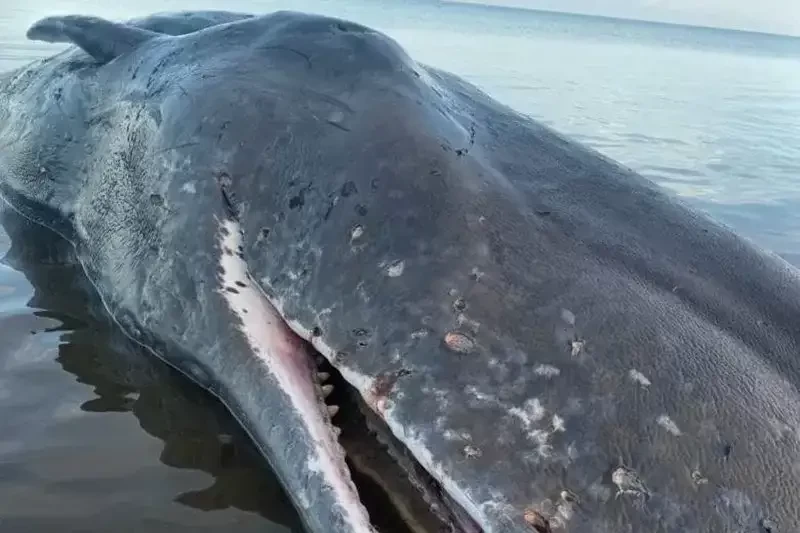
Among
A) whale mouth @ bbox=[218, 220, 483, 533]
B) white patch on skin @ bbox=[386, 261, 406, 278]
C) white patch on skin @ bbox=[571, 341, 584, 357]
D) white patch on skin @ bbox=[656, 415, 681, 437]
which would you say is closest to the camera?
white patch on skin @ bbox=[656, 415, 681, 437]

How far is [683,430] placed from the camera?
2.27 meters

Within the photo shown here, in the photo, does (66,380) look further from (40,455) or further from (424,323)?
(424,323)

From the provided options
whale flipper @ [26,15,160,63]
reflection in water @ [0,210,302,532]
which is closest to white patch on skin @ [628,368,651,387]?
reflection in water @ [0,210,302,532]

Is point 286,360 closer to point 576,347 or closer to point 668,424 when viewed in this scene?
point 576,347

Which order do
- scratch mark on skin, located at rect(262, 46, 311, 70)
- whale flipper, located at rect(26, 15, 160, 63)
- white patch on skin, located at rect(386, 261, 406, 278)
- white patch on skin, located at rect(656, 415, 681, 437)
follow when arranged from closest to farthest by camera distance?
1. white patch on skin, located at rect(656, 415, 681, 437)
2. white patch on skin, located at rect(386, 261, 406, 278)
3. scratch mark on skin, located at rect(262, 46, 311, 70)
4. whale flipper, located at rect(26, 15, 160, 63)

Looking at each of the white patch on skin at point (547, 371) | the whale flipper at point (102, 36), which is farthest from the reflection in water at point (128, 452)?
the whale flipper at point (102, 36)

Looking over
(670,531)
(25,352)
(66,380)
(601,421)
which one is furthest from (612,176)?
(25,352)

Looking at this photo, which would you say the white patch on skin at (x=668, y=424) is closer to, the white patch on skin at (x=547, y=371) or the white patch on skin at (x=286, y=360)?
the white patch on skin at (x=547, y=371)

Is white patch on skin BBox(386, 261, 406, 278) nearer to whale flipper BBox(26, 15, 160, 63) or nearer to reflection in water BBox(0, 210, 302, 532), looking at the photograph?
reflection in water BBox(0, 210, 302, 532)

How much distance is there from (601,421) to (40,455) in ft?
7.35

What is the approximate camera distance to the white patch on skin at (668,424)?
2.27 m

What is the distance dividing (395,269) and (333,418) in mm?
583

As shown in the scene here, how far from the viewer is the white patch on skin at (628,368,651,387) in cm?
240

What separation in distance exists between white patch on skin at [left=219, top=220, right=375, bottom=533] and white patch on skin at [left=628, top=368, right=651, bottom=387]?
91cm
